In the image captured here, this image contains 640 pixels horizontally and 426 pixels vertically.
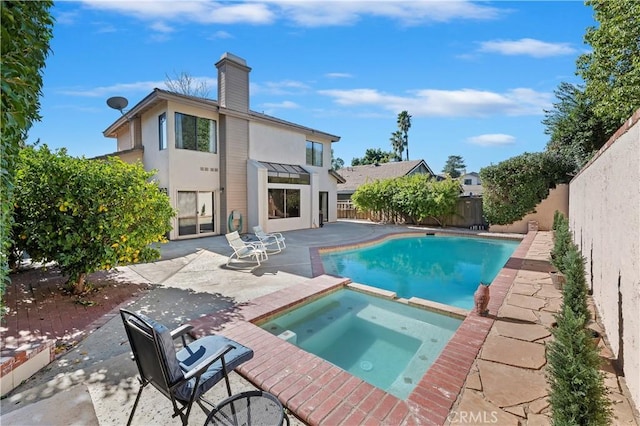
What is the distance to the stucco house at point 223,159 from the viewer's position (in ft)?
44.6

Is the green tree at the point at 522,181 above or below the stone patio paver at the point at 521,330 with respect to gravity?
above

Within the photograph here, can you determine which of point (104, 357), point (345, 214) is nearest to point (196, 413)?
point (104, 357)

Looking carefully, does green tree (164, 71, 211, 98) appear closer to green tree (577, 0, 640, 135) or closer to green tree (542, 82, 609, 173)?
green tree (577, 0, 640, 135)

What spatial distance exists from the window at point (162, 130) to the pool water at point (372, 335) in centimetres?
1126

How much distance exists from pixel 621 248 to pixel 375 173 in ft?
102

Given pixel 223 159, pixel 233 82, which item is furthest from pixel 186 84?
pixel 223 159

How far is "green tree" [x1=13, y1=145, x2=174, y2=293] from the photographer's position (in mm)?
5371

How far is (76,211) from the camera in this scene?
545 centimetres

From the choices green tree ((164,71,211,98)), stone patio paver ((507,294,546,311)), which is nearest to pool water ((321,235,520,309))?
stone patio paver ((507,294,546,311))

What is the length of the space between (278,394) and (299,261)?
6524 millimetres

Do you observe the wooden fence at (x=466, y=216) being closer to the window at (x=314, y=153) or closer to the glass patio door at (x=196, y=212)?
the window at (x=314, y=153)

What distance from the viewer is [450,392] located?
3.10 meters

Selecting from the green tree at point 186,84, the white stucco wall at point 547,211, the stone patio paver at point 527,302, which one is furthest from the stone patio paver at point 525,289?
the green tree at point 186,84

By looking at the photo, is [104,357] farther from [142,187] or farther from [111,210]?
[142,187]
